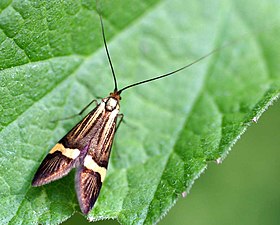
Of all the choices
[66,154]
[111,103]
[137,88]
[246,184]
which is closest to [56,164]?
[66,154]

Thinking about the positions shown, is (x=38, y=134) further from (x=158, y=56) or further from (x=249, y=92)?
(x=249, y=92)

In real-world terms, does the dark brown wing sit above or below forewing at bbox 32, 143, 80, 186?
below

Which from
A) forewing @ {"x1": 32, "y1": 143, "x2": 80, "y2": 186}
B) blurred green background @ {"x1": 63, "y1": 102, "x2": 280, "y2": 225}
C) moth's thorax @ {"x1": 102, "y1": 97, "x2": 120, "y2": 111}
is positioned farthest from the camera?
blurred green background @ {"x1": 63, "y1": 102, "x2": 280, "y2": 225}

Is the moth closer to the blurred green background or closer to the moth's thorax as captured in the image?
the moth's thorax

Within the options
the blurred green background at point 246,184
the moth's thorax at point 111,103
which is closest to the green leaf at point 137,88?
the moth's thorax at point 111,103

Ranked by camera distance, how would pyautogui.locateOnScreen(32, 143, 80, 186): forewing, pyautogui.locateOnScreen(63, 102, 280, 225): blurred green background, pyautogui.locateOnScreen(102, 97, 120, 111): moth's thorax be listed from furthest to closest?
pyautogui.locateOnScreen(63, 102, 280, 225): blurred green background
pyautogui.locateOnScreen(102, 97, 120, 111): moth's thorax
pyautogui.locateOnScreen(32, 143, 80, 186): forewing

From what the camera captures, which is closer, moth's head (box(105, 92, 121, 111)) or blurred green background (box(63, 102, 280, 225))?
moth's head (box(105, 92, 121, 111))

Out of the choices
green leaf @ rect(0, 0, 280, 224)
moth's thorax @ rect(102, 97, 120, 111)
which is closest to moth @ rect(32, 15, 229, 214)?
moth's thorax @ rect(102, 97, 120, 111)
